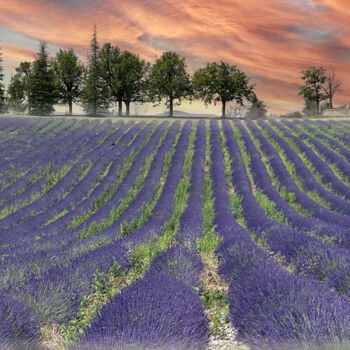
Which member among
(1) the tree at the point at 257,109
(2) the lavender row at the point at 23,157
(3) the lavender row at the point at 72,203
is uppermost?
(1) the tree at the point at 257,109

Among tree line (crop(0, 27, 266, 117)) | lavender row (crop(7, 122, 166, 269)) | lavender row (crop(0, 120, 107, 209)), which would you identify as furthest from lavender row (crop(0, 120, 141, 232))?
tree line (crop(0, 27, 266, 117))

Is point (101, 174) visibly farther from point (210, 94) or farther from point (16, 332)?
point (210, 94)

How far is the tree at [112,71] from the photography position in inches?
1927

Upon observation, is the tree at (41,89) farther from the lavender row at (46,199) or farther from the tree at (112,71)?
the lavender row at (46,199)

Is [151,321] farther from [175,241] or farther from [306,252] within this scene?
[175,241]

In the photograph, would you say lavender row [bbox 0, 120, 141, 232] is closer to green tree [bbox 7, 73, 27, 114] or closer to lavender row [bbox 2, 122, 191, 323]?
lavender row [bbox 2, 122, 191, 323]

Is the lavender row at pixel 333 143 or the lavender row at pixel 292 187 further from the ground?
the lavender row at pixel 333 143

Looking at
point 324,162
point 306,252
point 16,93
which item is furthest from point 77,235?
point 16,93

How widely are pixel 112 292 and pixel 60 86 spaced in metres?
53.0

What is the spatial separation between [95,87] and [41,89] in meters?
8.85

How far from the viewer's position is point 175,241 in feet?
22.1

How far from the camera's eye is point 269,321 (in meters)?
2.40

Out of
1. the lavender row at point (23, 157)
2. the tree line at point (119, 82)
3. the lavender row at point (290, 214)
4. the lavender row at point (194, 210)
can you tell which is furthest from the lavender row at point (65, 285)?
the tree line at point (119, 82)

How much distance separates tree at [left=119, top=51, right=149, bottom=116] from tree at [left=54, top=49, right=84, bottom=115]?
808 cm
